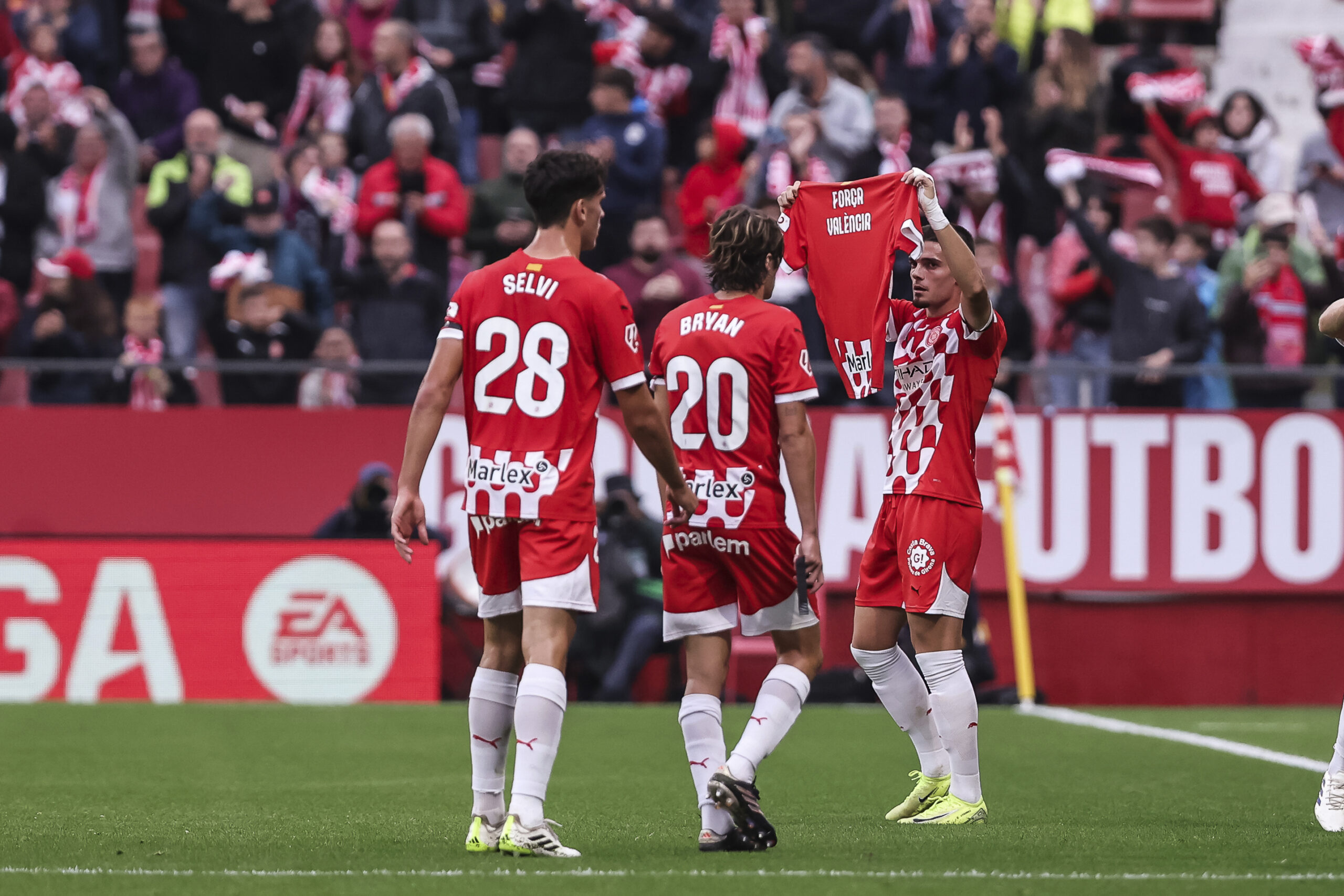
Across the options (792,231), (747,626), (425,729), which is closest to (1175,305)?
(425,729)

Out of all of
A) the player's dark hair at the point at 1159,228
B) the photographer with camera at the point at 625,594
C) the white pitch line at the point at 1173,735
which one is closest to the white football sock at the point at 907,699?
the white pitch line at the point at 1173,735

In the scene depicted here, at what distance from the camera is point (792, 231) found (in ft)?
25.1

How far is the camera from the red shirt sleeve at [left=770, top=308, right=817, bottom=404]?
6754 millimetres

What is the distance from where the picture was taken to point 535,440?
6207 mm

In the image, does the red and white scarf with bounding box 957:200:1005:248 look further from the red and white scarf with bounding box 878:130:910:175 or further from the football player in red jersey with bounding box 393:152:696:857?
the football player in red jersey with bounding box 393:152:696:857

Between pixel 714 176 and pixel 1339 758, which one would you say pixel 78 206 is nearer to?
pixel 714 176

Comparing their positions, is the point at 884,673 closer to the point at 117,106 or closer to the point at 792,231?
the point at 792,231

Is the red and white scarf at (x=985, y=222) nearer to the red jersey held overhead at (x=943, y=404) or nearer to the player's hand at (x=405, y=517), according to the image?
the red jersey held overhead at (x=943, y=404)

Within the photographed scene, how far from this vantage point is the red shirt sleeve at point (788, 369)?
6754 millimetres

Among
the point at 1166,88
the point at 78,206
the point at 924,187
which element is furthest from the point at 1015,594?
the point at 78,206

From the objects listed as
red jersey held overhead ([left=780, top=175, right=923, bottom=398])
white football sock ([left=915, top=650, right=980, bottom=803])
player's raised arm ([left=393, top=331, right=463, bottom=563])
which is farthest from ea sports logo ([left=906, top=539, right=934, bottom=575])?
player's raised arm ([left=393, top=331, right=463, bottom=563])

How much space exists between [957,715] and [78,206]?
1117 cm

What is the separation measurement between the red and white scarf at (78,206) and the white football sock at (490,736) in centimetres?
1085

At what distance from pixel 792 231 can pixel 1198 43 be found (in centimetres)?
1462
